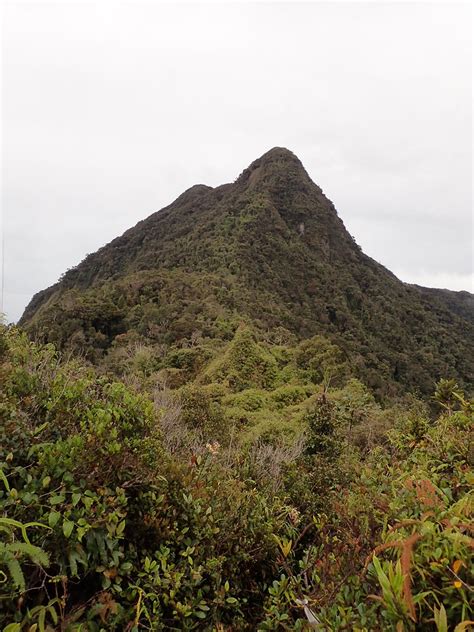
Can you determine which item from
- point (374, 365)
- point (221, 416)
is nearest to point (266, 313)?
point (374, 365)

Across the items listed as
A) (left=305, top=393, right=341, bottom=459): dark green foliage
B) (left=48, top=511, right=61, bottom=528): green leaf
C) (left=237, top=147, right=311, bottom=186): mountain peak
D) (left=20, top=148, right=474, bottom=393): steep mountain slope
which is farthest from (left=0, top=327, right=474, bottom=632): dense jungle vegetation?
(left=237, top=147, right=311, bottom=186): mountain peak

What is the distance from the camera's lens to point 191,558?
253 centimetres

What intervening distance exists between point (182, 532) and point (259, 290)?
1145 inches

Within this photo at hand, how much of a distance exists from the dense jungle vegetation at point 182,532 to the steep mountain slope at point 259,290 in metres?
15.8

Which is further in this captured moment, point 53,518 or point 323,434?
point 323,434

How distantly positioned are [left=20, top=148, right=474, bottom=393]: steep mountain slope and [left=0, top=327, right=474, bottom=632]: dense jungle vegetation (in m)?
15.8

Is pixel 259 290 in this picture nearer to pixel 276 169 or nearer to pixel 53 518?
pixel 276 169

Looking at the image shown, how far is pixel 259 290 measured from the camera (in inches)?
1236

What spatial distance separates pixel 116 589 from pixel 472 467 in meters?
2.14

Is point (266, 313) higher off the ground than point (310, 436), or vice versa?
point (266, 313)

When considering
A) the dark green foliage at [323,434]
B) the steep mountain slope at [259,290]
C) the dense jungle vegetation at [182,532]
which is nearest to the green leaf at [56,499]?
the dense jungle vegetation at [182,532]

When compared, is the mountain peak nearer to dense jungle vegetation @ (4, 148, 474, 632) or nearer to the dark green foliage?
dense jungle vegetation @ (4, 148, 474, 632)

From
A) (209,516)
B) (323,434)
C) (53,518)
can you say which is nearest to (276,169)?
(323,434)

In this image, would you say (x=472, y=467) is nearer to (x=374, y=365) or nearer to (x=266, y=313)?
(x=266, y=313)
